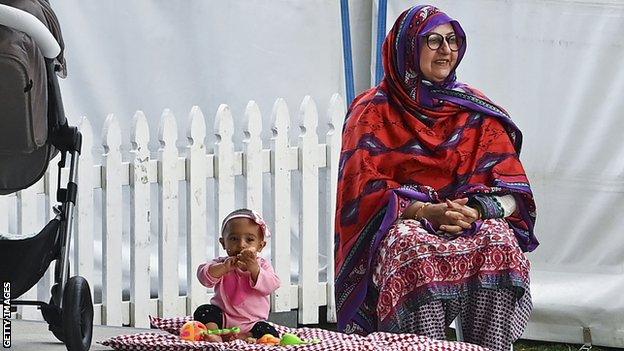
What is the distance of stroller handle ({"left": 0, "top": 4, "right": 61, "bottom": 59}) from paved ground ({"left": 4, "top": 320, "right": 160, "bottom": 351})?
1.17m

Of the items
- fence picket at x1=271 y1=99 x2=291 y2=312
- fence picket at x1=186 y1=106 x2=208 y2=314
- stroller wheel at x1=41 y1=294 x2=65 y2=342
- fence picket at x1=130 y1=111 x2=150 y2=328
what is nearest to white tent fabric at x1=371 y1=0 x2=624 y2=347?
fence picket at x1=271 y1=99 x2=291 y2=312

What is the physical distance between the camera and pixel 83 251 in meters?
6.24

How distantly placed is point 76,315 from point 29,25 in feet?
3.21

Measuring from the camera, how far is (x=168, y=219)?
641cm

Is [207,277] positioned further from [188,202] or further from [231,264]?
[188,202]

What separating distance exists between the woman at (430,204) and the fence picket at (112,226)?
140cm

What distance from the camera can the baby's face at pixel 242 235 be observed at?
4812 millimetres

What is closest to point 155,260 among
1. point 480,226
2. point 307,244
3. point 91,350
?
point 307,244

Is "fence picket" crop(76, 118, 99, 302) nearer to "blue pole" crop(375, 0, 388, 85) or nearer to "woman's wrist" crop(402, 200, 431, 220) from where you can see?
"blue pole" crop(375, 0, 388, 85)

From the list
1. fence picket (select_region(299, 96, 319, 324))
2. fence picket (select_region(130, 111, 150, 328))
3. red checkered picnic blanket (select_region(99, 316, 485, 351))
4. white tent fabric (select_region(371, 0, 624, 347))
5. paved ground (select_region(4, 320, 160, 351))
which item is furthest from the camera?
fence picket (select_region(299, 96, 319, 324))

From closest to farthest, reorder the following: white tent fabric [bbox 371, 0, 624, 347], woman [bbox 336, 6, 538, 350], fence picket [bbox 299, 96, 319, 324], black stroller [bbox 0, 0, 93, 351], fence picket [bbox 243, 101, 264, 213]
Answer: black stroller [bbox 0, 0, 93, 351]
woman [bbox 336, 6, 538, 350]
white tent fabric [bbox 371, 0, 624, 347]
fence picket [bbox 243, 101, 264, 213]
fence picket [bbox 299, 96, 319, 324]

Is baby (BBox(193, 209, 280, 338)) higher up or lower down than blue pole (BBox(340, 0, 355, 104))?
lower down

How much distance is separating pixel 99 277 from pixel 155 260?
30 centimetres

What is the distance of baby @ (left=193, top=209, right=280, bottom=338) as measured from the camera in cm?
481
